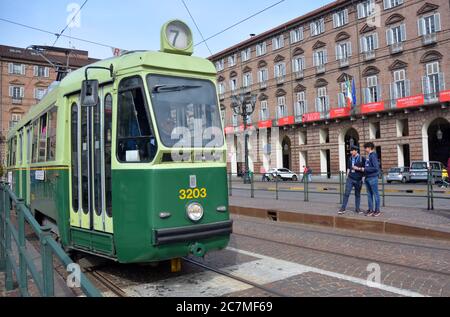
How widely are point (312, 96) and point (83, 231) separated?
3992 cm

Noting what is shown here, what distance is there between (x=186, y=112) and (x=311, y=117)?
128 feet

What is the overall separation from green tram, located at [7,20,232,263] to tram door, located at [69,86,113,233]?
0.04ft

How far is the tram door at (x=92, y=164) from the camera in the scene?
16.9 ft

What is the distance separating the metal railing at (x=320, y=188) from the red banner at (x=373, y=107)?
72.7 feet

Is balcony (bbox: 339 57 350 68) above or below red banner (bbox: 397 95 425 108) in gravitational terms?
above

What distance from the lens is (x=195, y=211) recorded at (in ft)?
16.3

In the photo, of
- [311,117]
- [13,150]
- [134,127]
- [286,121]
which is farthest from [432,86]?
[134,127]

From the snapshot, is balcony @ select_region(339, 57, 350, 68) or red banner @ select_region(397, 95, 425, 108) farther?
balcony @ select_region(339, 57, 350, 68)

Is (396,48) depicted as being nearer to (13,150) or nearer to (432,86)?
(432,86)

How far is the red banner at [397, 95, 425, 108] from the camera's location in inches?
1324

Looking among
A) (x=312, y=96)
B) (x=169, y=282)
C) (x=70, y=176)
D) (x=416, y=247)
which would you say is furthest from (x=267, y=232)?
(x=312, y=96)

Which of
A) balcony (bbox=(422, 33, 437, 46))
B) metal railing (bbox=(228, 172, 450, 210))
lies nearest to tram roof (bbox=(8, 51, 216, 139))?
metal railing (bbox=(228, 172, 450, 210))

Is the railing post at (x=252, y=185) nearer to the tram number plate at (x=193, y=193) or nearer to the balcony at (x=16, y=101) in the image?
the tram number plate at (x=193, y=193)

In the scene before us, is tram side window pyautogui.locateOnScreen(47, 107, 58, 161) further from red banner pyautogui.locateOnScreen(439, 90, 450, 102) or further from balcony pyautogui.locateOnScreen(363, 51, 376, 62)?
balcony pyautogui.locateOnScreen(363, 51, 376, 62)
